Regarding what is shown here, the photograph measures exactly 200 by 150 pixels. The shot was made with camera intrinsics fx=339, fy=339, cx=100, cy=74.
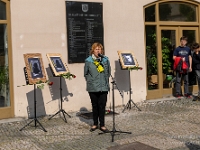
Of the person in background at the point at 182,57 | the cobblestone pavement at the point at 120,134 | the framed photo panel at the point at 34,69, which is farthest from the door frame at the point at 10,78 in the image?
the person in background at the point at 182,57

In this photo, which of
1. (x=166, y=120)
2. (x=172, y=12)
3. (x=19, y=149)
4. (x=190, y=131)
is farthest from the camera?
(x=172, y=12)

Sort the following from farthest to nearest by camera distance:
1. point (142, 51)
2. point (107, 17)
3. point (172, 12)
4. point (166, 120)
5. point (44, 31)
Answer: point (172, 12) < point (142, 51) < point (107, 17) < point (44, 31) < point (166, 120)

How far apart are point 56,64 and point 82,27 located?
5.36 feet

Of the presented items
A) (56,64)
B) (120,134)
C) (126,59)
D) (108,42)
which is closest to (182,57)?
(126,59)

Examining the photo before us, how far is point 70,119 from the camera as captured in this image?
8250mm

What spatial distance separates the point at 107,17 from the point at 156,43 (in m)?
2.01

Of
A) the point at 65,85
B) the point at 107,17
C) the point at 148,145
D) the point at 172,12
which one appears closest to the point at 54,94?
Result: the point at 65,85

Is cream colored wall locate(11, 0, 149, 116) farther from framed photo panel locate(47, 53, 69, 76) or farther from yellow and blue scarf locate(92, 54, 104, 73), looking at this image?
yellow and blue scarf locate(92, 54, 104, 73)

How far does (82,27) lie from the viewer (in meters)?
9.12

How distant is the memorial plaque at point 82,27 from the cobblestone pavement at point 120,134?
165 cm

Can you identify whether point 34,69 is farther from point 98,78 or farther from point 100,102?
point 100,102

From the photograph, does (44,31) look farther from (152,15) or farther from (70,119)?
(152,15)

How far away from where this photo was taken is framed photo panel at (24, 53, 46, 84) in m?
7.14

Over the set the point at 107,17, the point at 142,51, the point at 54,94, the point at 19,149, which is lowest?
the point at 19,149
